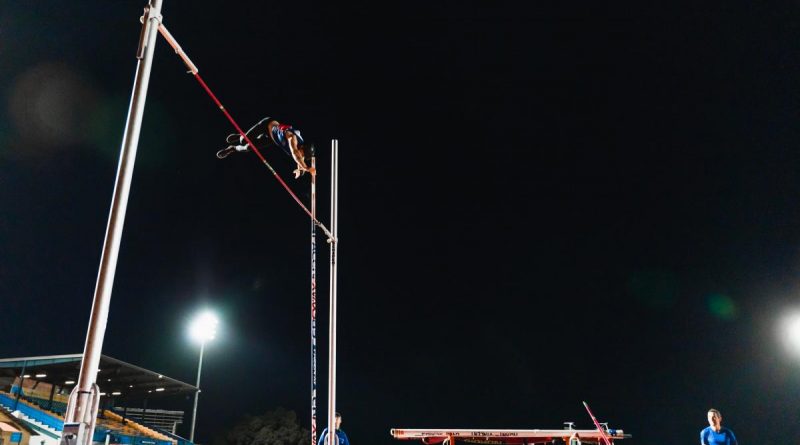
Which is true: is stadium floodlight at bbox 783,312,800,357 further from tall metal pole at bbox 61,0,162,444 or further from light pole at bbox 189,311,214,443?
light pole at bbox 189,311,214,443

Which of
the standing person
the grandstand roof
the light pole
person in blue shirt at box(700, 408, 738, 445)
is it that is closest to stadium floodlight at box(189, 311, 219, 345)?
the light pole

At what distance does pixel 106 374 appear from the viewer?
2605 centimetres

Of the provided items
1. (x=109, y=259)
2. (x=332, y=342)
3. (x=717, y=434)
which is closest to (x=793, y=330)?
(x=717, y=434)

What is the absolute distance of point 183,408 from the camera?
4234cm

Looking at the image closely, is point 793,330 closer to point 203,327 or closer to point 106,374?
point 203,327

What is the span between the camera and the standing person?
7.65m

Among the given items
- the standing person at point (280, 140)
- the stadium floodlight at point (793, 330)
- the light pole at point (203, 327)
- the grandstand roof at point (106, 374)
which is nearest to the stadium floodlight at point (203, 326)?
the light pole at point (203, 327)

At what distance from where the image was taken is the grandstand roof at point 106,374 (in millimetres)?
22969

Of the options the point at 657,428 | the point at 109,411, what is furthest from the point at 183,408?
the point at 657,428

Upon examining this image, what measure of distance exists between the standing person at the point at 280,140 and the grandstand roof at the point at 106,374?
1756 centimetres

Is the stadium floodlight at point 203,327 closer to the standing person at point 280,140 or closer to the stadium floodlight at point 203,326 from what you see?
the stadium floodlight at point 203,326

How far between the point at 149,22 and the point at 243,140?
3.66 m

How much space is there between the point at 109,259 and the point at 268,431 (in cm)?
2302

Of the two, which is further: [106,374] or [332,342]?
[106,374]
